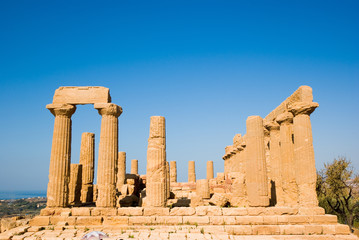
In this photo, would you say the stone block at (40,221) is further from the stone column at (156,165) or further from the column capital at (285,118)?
the column capital at (285,118)

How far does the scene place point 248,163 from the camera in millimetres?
18797

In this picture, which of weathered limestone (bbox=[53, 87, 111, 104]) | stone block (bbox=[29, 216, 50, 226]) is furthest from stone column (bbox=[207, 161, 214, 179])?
stone block (bbox=[29, 216, 50, 226])

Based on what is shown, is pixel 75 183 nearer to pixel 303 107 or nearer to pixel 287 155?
pixel 287 155

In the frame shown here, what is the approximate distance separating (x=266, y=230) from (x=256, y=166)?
3840 mm

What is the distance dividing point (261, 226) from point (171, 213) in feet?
15.1

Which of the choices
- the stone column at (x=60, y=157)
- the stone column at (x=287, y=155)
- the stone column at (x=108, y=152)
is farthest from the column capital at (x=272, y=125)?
the stone column at (x=60, y=157)

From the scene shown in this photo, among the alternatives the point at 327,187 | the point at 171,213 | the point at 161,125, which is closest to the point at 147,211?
the point at 171,213

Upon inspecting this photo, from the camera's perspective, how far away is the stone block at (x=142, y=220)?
54.3 feet

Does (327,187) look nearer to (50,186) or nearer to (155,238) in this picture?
(155,238)

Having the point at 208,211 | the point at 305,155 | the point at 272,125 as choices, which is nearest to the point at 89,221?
the point at 208,211

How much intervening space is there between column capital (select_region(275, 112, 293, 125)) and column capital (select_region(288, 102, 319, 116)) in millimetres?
1581

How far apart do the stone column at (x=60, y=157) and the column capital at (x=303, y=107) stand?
43.0 ft

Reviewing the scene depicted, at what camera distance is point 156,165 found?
18109 millimetres

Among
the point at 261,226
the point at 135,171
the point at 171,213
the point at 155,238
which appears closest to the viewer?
the point at 155,238
